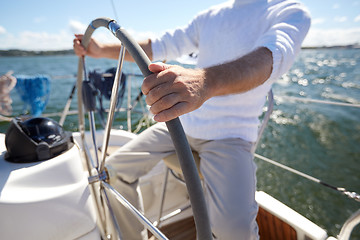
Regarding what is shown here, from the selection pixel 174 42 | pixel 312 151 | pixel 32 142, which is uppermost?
pixel 174 42

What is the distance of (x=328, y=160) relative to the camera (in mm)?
4008

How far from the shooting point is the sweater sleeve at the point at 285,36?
1.93 ft

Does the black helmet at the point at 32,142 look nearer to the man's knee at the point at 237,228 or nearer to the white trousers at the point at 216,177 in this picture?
the white trousers at the point at 216,177

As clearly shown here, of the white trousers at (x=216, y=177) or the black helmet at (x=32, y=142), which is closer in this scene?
the black helmet at (x=32, y=142)

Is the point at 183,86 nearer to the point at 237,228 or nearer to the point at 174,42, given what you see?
the point at 237,228

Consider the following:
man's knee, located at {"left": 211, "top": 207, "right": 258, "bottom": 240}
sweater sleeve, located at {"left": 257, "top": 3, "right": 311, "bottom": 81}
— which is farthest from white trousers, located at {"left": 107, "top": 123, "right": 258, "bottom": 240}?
sweater sleeve, located at {"left": 257, "top": 3, "right": 311, "bottom": 81}

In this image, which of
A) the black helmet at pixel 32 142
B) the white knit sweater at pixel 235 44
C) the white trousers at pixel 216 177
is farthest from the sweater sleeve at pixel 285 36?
the black helmet at pixel 32 142

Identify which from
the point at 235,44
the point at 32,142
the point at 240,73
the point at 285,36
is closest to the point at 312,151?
the point at 235,44

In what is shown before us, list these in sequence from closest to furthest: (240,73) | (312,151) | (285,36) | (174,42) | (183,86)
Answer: (183,86) → (240,73) → (285,36) → (174,42) → (312,151)

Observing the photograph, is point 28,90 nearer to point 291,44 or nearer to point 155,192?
point 155,192

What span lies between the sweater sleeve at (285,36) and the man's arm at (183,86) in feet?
0.52

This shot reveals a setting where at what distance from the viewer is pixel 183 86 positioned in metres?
0.33

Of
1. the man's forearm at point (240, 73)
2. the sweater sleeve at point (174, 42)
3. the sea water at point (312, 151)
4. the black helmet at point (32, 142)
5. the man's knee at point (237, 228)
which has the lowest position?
the sea water at point (312, 151)

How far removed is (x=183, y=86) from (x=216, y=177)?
51 centimetres
